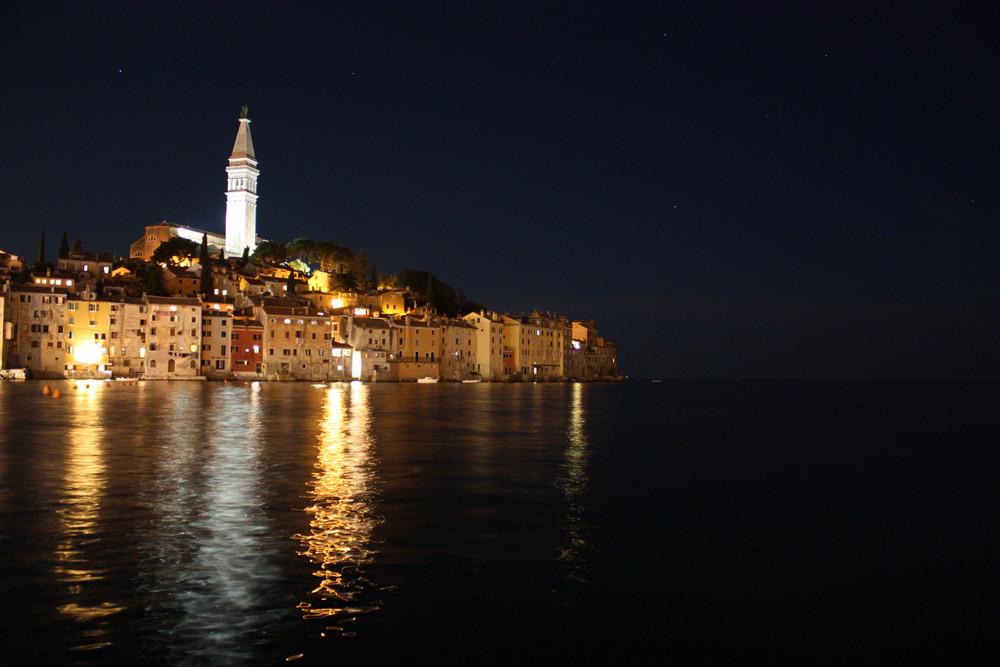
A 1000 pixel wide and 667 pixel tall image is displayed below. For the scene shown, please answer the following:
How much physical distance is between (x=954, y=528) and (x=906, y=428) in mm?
26114

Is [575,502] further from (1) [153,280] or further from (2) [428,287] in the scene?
(2) [428,287]

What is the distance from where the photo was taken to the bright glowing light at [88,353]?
238ft

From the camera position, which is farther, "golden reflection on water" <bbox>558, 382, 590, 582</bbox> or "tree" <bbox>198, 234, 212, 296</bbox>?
"tree" <bbox>198, 234, 212, 296</bbox>

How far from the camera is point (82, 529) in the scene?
11.6 m

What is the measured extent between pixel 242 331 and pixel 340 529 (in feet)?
236

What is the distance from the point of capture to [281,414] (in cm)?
3562

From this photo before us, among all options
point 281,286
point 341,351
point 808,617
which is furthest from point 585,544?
Result: point 281,286

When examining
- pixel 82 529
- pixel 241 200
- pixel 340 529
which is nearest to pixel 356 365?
pixel 241 200

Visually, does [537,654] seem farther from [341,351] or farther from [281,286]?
[281,286]

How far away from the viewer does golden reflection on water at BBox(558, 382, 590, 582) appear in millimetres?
10312

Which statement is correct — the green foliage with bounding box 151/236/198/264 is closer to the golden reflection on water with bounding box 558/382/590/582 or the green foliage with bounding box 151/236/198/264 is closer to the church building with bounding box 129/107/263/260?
the church building with bounding box 129/107/263/260

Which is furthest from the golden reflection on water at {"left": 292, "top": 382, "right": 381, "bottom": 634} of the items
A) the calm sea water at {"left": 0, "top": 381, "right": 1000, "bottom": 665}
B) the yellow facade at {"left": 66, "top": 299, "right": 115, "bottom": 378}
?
the yellow facade at {"left": 66, "top": 299, "right": 115, "bottom": 378}

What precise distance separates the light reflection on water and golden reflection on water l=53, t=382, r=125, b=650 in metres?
0.55

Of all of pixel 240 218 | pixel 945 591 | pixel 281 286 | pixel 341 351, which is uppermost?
pixel 240 218
